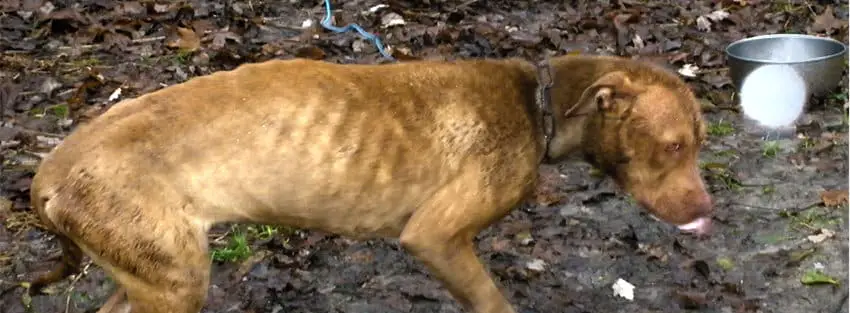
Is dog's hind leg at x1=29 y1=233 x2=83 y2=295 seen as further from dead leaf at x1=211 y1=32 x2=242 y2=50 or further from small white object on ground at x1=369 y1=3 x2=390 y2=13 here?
small white object on ground at x1=369 y1=3 x2=390 y2=13

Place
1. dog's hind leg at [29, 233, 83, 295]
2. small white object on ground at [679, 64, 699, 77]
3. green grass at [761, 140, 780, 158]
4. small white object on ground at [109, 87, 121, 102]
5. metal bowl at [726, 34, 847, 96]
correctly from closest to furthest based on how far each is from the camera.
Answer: dog's hind leg at [29, 233, 83, 295], green grass at [761, 140, 780, 158], metal bowl at [726, 34, 847, 96], small white object on ground at [109, 87, 121, 102], small white object on ground at [679, 64, 699, 77]

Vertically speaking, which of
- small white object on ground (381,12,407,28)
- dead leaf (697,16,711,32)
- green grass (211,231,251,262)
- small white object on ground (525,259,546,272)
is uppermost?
small white object on ground (525,259,546,272)

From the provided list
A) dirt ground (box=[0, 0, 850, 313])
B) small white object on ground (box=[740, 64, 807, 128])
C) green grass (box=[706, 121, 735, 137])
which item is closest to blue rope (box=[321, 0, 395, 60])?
dirt ground (box=[0, 0, 850, 313])

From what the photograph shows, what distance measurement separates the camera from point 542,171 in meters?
6.92

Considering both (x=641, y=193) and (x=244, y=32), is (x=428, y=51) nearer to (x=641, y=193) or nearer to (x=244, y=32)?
(x=244, y=32)

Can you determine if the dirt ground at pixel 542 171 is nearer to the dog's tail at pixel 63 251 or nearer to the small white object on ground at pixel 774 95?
the small white object on ground at pixel 774 95

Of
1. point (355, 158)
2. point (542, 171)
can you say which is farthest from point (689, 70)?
point (355, 158)

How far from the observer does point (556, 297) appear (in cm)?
553

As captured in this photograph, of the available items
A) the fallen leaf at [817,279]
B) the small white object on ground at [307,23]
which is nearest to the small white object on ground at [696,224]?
the fallen leaf at [817,279]

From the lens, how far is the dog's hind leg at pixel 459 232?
4559 mm

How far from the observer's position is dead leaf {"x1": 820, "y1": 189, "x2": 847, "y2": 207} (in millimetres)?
6316

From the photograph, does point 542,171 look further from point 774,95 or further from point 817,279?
point 817,279

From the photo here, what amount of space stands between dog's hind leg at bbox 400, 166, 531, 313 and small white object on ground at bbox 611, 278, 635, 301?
1.03 metres

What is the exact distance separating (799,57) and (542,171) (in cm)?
237
